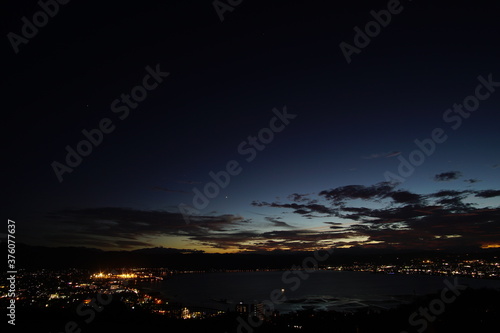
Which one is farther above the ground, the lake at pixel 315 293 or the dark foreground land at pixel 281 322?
the dark foreground land at pixel 281 322

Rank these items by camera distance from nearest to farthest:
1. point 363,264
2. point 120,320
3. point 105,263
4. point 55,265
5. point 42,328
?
1. point 42,328
2. point 120,320
3. point 55,265
4. point 105,263
5. point 363,264

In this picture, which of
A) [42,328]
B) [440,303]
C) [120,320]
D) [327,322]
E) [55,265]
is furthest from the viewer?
[55,265]

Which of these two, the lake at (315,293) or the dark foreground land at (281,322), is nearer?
the dark foreground land at (281,322)

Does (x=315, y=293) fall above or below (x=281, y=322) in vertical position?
below

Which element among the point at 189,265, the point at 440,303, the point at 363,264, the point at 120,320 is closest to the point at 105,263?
the point at 189,265

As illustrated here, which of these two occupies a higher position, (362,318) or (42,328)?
(42,328)

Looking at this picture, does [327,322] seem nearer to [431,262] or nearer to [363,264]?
[431,262]

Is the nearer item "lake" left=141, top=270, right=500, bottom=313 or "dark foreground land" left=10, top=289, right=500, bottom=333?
"dark foreground land" left=10, top=289, right=500, bottom=333

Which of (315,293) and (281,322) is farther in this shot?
(315,293)

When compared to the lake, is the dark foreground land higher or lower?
higher

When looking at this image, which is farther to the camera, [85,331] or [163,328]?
[163,328]
